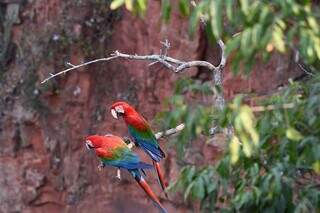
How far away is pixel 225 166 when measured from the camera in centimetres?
242

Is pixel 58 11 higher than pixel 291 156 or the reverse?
higher

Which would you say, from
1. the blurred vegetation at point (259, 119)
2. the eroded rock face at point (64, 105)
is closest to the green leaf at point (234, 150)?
the blurred vegetation at point (259, 119)

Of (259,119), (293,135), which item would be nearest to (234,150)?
(293,135)

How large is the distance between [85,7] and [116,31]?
319 millimetres

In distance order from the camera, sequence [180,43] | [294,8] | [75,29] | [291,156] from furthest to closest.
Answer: [75,29], [180,43], [291,156], [294,8]

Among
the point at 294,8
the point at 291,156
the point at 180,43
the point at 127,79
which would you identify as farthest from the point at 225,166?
the point at 127,79

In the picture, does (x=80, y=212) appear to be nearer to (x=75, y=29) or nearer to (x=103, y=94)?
(x=103, y=94)

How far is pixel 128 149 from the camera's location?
399 cm

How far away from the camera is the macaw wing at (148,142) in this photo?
4020 mm

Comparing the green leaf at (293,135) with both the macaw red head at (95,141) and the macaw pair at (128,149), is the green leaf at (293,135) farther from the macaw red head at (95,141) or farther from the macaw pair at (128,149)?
the macaw red head at (95,141)

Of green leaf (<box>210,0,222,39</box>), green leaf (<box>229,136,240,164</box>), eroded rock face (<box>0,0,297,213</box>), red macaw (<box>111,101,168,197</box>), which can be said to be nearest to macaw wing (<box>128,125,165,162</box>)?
red macaw (<box>111,101,168,197</box>)

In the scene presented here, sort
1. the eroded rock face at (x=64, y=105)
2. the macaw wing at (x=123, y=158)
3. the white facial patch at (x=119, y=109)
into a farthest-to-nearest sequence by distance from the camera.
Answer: the eroded rock face at (x=64, y=105) → the white facial patch at (x=119, y=109) → the macaw wing at (x=123, y=158)

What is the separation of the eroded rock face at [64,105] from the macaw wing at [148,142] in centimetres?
263

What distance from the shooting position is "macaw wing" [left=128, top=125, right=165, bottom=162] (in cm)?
402
